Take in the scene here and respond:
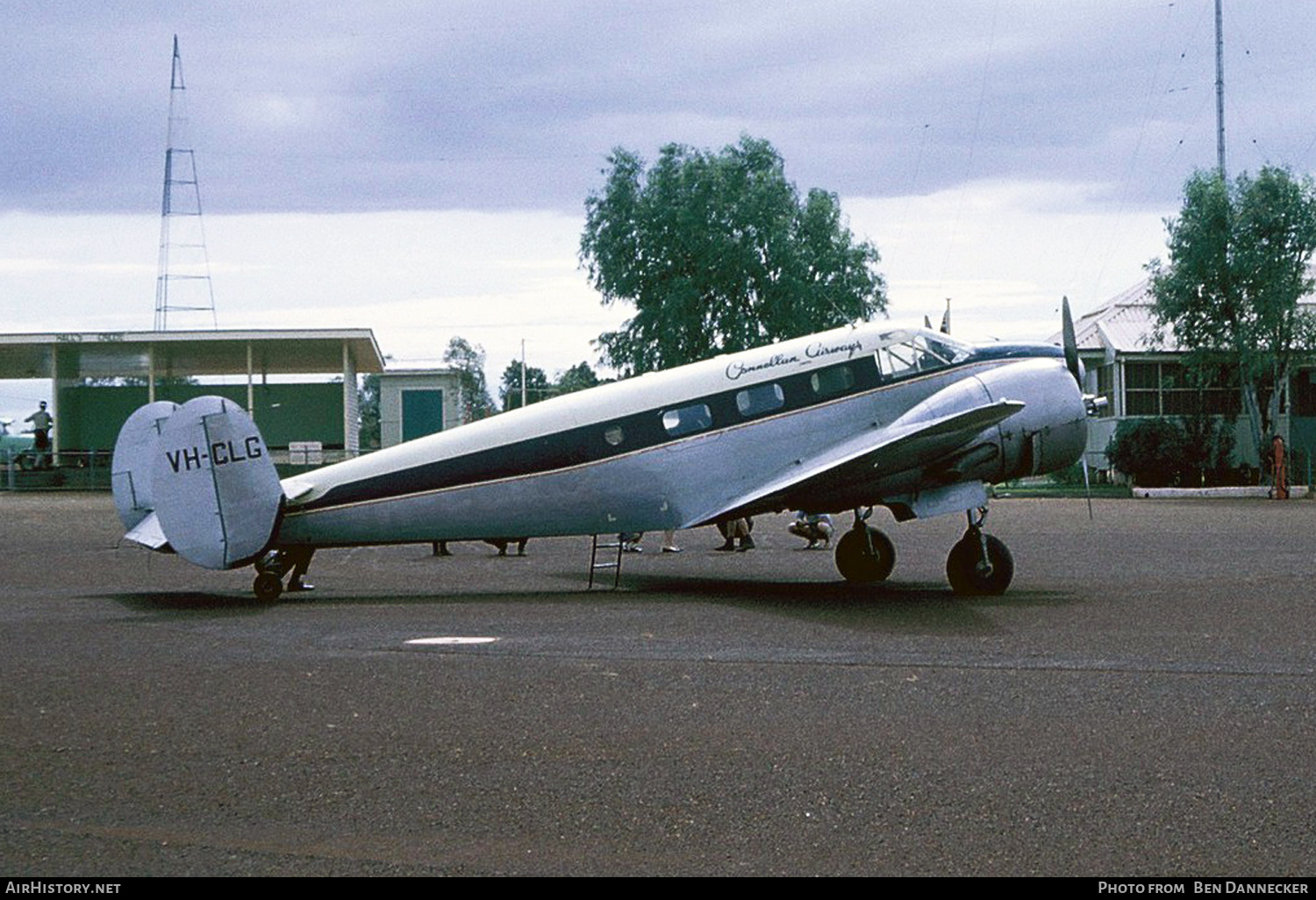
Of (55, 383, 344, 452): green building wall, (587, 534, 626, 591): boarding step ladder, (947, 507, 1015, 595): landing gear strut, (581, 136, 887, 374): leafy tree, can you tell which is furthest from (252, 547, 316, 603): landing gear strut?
(581, 136, 887, 374): leafy tree

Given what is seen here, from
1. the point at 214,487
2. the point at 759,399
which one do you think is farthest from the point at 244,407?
the point at 759,399

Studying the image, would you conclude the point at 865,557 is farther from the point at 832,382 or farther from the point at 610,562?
the point at 610,562

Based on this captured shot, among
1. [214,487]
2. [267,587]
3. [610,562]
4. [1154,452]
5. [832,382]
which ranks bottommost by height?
[610,562]

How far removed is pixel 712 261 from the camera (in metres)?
75.4

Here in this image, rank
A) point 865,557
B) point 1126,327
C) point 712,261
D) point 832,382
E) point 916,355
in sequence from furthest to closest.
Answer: point 712,261
point 1126,327
point 865,557
point 916,355
point 832,382

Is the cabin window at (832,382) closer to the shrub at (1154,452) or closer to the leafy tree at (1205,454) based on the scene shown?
the shrub at (1154,452)

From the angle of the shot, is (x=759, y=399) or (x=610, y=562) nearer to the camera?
(x=759, y=399)

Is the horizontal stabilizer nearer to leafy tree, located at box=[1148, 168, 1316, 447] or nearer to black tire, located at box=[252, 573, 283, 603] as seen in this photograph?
black tire, located at box=[252, 573, 283, 603]

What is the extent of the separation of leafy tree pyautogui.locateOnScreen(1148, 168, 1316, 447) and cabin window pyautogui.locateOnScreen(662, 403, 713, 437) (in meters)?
40.7

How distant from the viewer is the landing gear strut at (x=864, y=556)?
18.7 meters

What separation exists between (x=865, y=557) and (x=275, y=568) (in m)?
7.67

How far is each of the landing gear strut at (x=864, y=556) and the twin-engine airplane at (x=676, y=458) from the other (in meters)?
0.99

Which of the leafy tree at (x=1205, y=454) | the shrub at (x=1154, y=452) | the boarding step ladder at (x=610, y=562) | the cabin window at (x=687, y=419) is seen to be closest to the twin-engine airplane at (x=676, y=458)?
the cabin window at (x=687, y=419)
